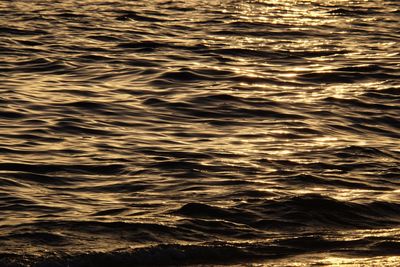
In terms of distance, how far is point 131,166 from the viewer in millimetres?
11367

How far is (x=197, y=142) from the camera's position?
1265cm

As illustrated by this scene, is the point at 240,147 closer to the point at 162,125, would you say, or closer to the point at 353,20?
the point at 162,125

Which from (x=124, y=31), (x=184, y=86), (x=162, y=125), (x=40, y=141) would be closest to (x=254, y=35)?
(x=124, y=31)

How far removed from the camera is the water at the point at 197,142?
28.9 ft

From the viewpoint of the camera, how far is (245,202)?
32.9 feet

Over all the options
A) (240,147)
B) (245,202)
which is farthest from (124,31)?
(245,202)

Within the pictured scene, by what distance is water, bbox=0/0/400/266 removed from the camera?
28.9 ft

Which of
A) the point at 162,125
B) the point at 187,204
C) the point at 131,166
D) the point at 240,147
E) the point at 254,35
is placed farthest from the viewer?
the point at 254,35

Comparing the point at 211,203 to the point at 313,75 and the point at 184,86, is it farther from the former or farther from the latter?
the point at 313,75

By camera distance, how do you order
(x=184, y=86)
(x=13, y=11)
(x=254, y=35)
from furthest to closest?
(x=13, y=11) → (x=254, y=35) → (x=184, y=86)

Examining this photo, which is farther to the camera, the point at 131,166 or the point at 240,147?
the point at 240,147

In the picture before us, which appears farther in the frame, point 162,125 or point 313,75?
point 313,75

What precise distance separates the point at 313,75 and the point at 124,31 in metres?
5.85

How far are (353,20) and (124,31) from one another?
592cm
